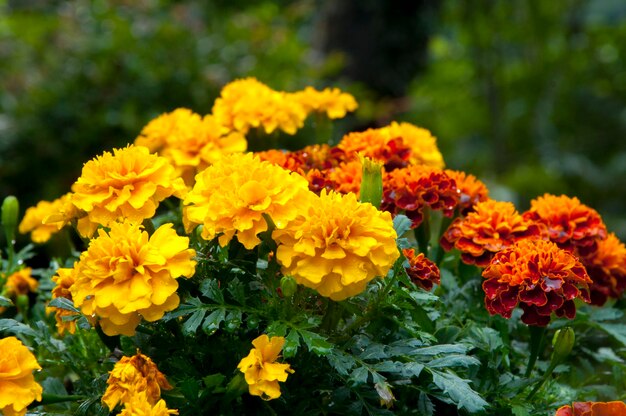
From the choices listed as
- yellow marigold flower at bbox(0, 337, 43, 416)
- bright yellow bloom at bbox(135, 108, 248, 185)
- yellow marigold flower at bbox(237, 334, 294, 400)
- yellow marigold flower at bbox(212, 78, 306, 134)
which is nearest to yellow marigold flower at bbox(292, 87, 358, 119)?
yellow marigold flower at bbox(212, 78, 306, 134)

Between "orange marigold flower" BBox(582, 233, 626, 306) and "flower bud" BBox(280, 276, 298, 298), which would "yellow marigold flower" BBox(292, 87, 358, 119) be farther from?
"flower bud" BBox(280, 276, 298, 298)

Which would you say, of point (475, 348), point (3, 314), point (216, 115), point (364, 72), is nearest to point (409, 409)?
point (475, 348)

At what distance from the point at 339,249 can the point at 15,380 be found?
0.45m

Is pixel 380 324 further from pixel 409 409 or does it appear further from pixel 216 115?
pixel 216 115

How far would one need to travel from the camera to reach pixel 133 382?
1.14 m

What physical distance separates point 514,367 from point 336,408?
1.32ft

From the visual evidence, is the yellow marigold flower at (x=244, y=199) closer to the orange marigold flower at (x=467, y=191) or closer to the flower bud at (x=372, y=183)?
the flower bud at (x=372, y=183)

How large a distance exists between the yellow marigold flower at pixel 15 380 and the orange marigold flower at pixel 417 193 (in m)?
0.67

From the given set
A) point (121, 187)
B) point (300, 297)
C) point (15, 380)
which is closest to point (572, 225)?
point (300, 297)

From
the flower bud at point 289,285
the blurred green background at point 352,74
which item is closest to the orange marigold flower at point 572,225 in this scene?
the flower bud at point 289,285

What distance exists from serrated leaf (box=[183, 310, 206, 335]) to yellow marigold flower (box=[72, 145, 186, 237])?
17 centimetres

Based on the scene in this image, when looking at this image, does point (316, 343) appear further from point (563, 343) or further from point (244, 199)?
point (563, 343)

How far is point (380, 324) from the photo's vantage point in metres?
1.32

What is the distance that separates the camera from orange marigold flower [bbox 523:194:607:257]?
1522mm
